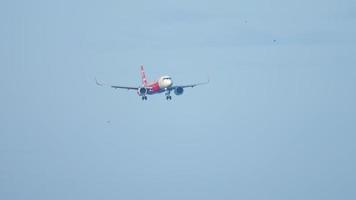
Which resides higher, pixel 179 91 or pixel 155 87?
pixel 155 87

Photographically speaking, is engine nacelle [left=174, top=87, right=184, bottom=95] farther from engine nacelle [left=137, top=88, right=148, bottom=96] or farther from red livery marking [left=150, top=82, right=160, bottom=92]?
engine nacelle [left=137, top=88, right=148, bottom=96]

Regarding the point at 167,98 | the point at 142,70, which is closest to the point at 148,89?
the point at 167,98

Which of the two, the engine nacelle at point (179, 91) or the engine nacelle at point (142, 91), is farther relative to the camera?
the engine nacelle at point (142, 91)

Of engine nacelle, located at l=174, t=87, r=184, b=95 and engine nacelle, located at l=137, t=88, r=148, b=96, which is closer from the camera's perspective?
engine nacelle, located at l=174, t=87, r=184, b=95

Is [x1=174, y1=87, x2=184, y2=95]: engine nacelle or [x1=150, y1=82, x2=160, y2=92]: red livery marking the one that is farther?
[x1=174, y1=87, x2=184, y2=95]: engine nacelle

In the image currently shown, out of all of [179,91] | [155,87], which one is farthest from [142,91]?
[179,91]

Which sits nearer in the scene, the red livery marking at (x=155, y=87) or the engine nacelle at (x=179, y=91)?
the red livery marking at (x=155, y=87)

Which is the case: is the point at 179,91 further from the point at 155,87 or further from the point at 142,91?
the point at 142,91

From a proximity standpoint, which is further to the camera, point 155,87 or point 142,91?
point 142,91

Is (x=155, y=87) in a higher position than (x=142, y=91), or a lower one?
lower

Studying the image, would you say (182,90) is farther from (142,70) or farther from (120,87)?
(142,70)

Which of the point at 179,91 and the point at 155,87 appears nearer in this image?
the point at 155,87

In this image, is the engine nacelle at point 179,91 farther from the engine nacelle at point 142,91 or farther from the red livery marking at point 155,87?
the engine nacelle at point 142,91

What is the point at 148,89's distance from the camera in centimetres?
14762
